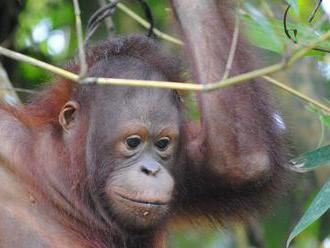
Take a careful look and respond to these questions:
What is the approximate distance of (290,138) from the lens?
4039 mm

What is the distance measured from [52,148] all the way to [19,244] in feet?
1.44

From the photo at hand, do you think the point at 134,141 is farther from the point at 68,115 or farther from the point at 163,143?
the point at 68,115

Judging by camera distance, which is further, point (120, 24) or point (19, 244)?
point (120, 24)

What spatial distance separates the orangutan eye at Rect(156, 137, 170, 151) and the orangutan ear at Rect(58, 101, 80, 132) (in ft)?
1.22

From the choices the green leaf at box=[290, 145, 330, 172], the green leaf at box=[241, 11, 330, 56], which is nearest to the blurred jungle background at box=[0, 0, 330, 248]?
the green leaf at box=[241, 11, 330, 56]

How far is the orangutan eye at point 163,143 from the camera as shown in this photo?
366 cm

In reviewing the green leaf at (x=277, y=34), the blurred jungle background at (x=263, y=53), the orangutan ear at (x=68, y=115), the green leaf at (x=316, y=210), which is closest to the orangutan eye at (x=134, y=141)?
the orangutan ear at (x=68, y=115)

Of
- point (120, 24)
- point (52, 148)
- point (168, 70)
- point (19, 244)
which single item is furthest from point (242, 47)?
point (120, 24)

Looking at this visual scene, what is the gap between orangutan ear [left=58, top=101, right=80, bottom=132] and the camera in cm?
372

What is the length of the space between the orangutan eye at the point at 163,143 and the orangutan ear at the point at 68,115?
37 centimetres

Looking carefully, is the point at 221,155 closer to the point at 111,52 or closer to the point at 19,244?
the point at 111,52

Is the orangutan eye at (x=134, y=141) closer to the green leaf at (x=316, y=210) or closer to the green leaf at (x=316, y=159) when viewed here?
the green leaf at (x=316, y=159)

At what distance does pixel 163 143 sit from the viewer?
12.0ft

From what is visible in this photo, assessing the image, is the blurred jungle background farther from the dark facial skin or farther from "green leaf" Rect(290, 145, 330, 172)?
"green leaf" Rect(290, 145, 330, 172)
